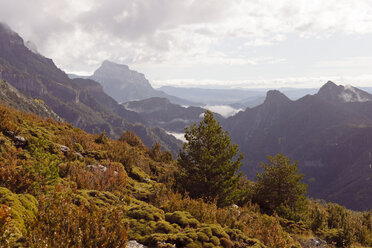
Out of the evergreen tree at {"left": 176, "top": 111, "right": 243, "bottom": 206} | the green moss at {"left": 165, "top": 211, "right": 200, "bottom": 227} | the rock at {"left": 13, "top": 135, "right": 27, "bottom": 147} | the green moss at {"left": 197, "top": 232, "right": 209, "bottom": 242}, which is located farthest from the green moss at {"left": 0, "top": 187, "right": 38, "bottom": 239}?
the evergreen tree at {"left": 176, "top": 111, "right": 243, "bottom": 206}

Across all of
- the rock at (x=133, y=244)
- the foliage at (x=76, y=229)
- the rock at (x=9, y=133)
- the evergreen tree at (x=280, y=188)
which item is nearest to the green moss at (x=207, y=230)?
the rock at (x=133, y=244)

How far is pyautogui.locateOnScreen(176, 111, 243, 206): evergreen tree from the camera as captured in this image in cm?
1265

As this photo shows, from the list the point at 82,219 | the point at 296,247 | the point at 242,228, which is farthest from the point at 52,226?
the point at 296,247

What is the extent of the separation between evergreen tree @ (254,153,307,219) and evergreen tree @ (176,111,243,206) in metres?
3.36

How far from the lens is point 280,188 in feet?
50.5

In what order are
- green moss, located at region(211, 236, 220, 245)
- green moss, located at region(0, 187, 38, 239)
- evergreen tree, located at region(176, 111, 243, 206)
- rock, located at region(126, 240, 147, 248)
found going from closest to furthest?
green moss, located at region(0, 187, 38, 239) < rock, located at region(126, 240, 147, 248) < green moss, located at region(211, 236, 220, 245) < evergreen tree, located at region(176, 111, 243, 206)

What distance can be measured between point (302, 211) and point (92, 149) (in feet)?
43.5

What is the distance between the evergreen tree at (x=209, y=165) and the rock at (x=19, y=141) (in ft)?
25.9

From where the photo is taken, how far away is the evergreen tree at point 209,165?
12648 mm

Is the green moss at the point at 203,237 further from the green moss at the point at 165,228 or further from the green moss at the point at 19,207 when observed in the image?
the green moss at the point at 19,207

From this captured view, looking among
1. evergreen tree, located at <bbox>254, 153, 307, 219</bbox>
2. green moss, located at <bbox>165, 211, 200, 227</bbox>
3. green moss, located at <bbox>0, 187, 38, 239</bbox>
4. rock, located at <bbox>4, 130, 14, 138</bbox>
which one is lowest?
evergreen tree, located at <bbox>254, 153, 307, 219</bbox>

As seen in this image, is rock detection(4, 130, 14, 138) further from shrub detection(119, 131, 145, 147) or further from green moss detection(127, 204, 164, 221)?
shrub detection(119, 131, 145, 147)

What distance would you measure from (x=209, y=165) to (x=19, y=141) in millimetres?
9398

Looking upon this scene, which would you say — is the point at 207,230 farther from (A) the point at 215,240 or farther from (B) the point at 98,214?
(B) the point at 98,214
